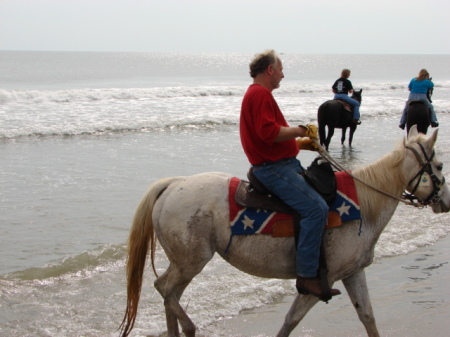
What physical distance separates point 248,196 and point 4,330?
100 inches

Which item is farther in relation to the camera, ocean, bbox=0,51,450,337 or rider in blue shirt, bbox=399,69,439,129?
rider in blue shirt, bbox=399,69,439,129

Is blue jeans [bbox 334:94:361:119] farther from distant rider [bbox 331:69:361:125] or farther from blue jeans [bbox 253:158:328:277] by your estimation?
blue jeans [bbox 253:158:328:277]

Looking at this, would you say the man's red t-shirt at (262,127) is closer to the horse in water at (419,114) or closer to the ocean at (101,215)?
the ocean at (101,215)

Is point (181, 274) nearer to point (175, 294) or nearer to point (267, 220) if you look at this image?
point (175, 294)

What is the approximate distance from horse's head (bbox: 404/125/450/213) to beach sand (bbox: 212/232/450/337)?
4.54 ft

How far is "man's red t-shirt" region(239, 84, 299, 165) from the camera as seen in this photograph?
3871 millimetres

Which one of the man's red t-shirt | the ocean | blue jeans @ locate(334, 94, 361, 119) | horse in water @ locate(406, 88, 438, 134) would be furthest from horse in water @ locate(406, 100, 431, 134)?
the man's red t-shirt

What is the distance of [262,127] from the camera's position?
3863 millimetres

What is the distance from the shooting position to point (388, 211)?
431 cm

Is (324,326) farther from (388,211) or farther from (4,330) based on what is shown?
(4,330)

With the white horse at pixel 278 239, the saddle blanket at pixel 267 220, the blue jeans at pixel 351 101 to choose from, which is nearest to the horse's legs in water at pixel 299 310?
the white horse at pixel 278 239

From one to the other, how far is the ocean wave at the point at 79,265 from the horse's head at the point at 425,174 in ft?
12.2

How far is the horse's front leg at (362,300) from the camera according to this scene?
14.0 feet

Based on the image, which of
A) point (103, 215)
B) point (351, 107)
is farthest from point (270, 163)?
point (351, 107)
